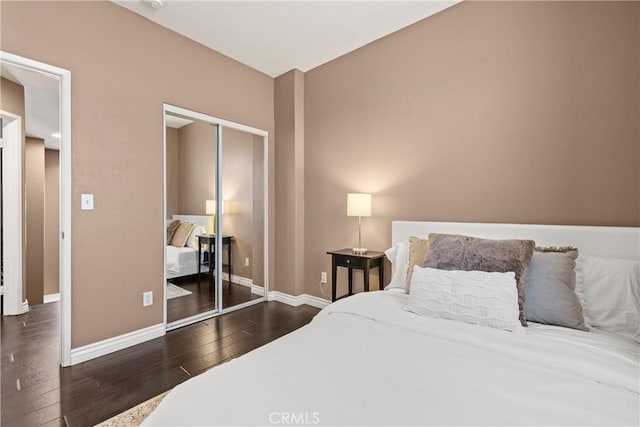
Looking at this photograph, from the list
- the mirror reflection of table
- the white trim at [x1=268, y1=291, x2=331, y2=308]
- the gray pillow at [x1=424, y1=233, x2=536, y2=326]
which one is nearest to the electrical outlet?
the mirror reflection of table

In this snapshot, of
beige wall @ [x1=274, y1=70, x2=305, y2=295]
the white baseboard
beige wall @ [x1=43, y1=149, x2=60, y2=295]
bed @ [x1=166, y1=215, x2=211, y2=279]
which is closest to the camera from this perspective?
bed @ [x1=166, y1=215, x2=211, y2=279]

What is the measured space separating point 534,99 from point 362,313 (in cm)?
198

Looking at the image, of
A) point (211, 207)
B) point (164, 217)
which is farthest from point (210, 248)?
point (164, 217)

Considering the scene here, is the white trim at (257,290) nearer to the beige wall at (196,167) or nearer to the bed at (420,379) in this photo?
the beige wall at (196,167)

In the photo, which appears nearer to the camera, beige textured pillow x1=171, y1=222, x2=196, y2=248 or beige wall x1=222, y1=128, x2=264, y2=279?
beige textured pillow x1=171, y1=222, x2=196, y2=248

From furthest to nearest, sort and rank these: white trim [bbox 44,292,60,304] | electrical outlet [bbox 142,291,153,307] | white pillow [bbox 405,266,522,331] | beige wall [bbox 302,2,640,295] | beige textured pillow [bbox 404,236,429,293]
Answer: white trim [bbox 44,292,60,304] < electrical outlet [bbox 142,291,153,307] < beige textured pillow [bbox 404,236,429,293] < beige wall [bbox 302,2,640,295] < white pillow [bbox 405,266,522,331]

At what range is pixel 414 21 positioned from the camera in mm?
2787

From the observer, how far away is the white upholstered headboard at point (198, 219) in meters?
3.10

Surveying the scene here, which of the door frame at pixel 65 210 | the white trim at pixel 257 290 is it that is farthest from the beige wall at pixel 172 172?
the white trim at pixel 257 290

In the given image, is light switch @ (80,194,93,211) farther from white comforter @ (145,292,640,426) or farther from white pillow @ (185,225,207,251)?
white comforter @ (145,292,640,426)

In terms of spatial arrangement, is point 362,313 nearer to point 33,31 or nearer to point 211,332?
point 211,332

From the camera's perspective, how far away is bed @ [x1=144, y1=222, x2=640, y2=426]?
2.77 feet

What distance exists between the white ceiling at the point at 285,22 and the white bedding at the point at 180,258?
213 centimetres

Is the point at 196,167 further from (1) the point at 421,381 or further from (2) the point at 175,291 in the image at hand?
(1) the point at 421,381
